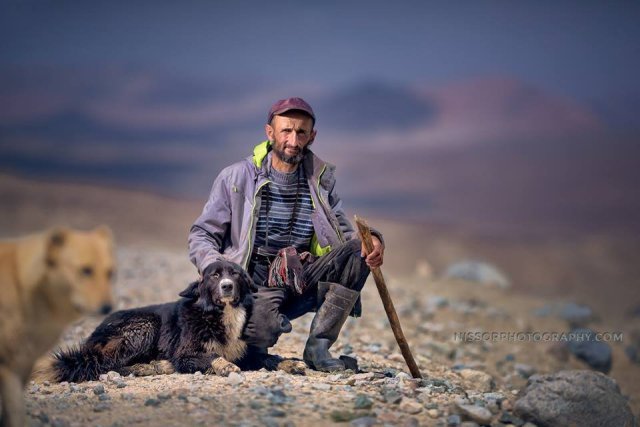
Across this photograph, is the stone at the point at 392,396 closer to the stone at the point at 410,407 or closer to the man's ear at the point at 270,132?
the stone at the point at 410,407

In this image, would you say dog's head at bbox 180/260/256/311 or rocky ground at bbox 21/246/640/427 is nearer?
rocky ground at bbox 21/246/640/427

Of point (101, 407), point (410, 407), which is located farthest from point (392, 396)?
point (101, 407)

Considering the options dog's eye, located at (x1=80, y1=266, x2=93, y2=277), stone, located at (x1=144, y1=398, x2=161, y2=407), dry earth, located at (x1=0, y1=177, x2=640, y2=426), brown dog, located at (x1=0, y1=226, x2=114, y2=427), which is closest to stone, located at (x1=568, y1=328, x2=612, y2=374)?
dry earth, located at (x1=0, y1=177, x2=640, y2=426)

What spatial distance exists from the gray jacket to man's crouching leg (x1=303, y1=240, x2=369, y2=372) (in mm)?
190

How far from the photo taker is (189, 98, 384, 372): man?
601 cm

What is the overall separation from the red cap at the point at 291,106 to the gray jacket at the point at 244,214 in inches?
14.2

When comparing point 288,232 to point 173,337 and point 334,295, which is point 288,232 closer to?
point 334,295

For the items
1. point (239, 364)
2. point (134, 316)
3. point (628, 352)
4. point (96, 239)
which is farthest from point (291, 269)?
point (628, 352)

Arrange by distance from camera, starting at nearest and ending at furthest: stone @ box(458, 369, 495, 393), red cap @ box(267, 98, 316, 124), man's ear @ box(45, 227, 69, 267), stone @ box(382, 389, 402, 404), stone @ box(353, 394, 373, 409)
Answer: man's ear @ box(45, 227, 69, 267) → stone @ box(353, 394, 373, 409) → stone @ box(382, 389, 402, 404) → red cap @ box(267, 98, 316, 124) → stone @ box(458, 369, 495, 393)

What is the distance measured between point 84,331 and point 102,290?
17.8 ft

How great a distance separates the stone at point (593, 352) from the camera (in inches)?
464

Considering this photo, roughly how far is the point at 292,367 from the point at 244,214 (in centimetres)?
136

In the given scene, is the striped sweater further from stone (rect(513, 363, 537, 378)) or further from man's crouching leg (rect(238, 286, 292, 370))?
stone (rect(513, 363, 537, 378))

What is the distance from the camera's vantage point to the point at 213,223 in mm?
6051
